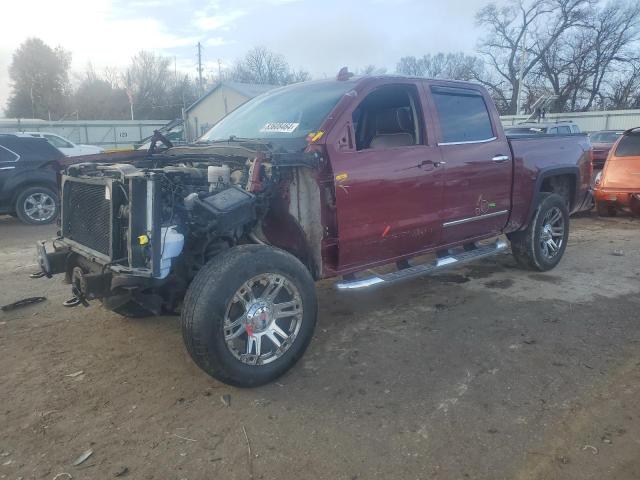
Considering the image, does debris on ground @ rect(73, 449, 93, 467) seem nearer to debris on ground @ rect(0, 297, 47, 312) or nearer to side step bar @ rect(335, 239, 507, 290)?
side step bar @ rect(335, 239, 507, 290)

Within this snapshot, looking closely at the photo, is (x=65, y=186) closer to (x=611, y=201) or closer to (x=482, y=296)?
(x=482, y=296)

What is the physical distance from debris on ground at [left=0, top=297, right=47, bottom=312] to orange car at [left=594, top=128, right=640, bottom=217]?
9.38 meters

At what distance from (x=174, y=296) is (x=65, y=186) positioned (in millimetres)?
1221

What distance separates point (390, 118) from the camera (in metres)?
4.57

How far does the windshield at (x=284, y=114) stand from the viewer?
4.03 m

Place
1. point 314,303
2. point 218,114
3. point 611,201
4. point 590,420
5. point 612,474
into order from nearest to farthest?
point 612,474, point 590,420, point 314,303, point 611,201, point 218,114

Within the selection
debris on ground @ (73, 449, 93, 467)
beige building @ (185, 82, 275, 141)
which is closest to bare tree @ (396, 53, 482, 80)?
beige building @ (185, 82, 275, 141)

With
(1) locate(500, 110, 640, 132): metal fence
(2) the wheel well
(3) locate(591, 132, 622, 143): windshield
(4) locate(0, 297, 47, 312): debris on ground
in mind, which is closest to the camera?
(4) locate(0, 297, 47, 312): debris on ground

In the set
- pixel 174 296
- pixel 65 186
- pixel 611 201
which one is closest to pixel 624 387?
pixel 174 296

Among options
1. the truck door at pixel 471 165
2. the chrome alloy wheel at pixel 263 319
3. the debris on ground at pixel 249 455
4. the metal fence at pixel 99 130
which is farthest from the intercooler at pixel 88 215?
the metal fence at pixel 99 130

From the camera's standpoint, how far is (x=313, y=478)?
250 cm

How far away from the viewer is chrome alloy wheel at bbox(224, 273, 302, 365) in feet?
10.7

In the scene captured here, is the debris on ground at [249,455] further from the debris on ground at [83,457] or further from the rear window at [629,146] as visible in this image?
the rear window at [629,146]

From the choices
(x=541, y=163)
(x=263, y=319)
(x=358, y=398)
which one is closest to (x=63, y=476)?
(x=263, y=319)
